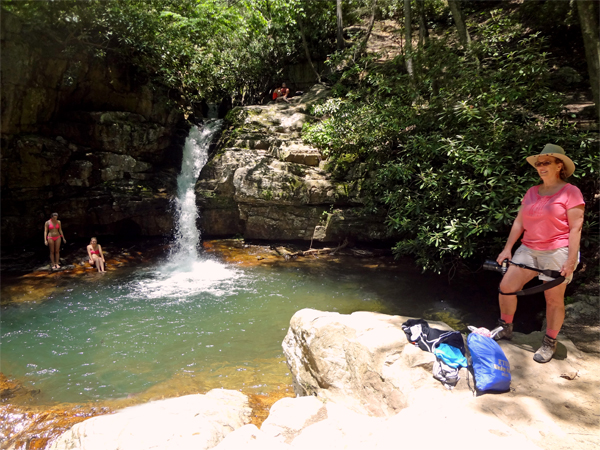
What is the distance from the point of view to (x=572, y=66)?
10.2 m

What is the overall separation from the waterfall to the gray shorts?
8.67 metres

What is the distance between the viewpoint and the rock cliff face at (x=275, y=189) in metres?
9.35

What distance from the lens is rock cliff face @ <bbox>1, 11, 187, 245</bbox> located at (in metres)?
9.35

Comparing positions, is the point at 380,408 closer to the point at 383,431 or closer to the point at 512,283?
the point at 383,431

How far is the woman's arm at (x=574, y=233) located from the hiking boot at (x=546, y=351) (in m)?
0.75

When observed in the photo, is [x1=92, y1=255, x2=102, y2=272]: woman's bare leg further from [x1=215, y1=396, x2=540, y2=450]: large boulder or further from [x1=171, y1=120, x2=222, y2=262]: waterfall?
[x1=215, y1=396, x2=540, y2=450]: large boulder

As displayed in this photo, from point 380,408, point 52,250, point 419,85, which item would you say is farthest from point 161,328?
point 419,85

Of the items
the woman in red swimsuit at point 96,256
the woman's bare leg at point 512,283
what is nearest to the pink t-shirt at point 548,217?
the woman's bare leg at point 512,283

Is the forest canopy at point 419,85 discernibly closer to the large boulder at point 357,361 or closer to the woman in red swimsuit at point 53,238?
the large boulder at point 357,361

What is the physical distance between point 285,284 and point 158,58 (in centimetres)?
1016

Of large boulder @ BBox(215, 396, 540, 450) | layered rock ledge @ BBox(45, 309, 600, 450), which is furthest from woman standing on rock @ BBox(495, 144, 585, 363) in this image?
large boulder @ BBox(215, 396, 540, 450)

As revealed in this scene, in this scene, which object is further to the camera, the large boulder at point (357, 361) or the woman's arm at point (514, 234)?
the woman's arm at point (514, 234)

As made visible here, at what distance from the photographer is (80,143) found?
10.8 metres

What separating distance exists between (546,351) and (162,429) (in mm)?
3679
